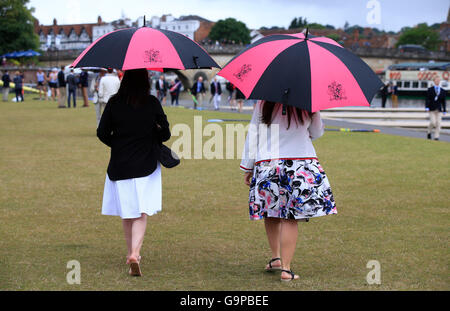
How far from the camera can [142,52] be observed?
550cm

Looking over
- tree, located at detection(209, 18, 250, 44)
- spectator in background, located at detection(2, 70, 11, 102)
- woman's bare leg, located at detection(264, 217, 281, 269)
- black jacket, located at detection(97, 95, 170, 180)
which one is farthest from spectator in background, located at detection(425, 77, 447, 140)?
tree, located at detection(209, 18, 250, 44)

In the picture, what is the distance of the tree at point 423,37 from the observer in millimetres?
152125

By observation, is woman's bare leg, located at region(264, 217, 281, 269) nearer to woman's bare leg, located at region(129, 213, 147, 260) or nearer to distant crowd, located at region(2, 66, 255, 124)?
woman's bare leg, located at region(129, 213, 147, 260)

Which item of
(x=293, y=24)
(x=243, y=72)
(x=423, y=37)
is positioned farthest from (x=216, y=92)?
(x=293, y=24)

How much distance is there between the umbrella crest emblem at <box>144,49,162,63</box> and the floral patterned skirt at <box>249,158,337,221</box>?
124 centimetres

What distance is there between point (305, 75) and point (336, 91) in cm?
28

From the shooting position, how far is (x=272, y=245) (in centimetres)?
587

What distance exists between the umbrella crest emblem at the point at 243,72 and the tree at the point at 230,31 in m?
143

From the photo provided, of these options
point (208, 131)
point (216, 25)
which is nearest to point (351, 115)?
point (208, 131)

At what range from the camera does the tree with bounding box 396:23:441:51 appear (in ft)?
499

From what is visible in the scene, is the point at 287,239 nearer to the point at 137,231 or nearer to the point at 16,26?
the point at 137,231

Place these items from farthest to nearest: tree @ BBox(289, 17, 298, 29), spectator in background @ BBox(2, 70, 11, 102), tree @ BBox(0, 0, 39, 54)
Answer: tree @ BBox(289, 17, 298, 29), tree @ BBox(0, 0, 39, 54), spectator in background @ BBox(2, 70, 11, 102)

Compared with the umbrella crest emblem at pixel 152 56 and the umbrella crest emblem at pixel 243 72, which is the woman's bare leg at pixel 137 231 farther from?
the umbrella crest emblem at pixel 243 72

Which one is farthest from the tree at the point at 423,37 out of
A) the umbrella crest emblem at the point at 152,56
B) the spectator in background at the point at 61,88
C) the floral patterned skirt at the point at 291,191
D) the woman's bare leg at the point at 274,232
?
the umbrella crest emblem at the point at 152,56
